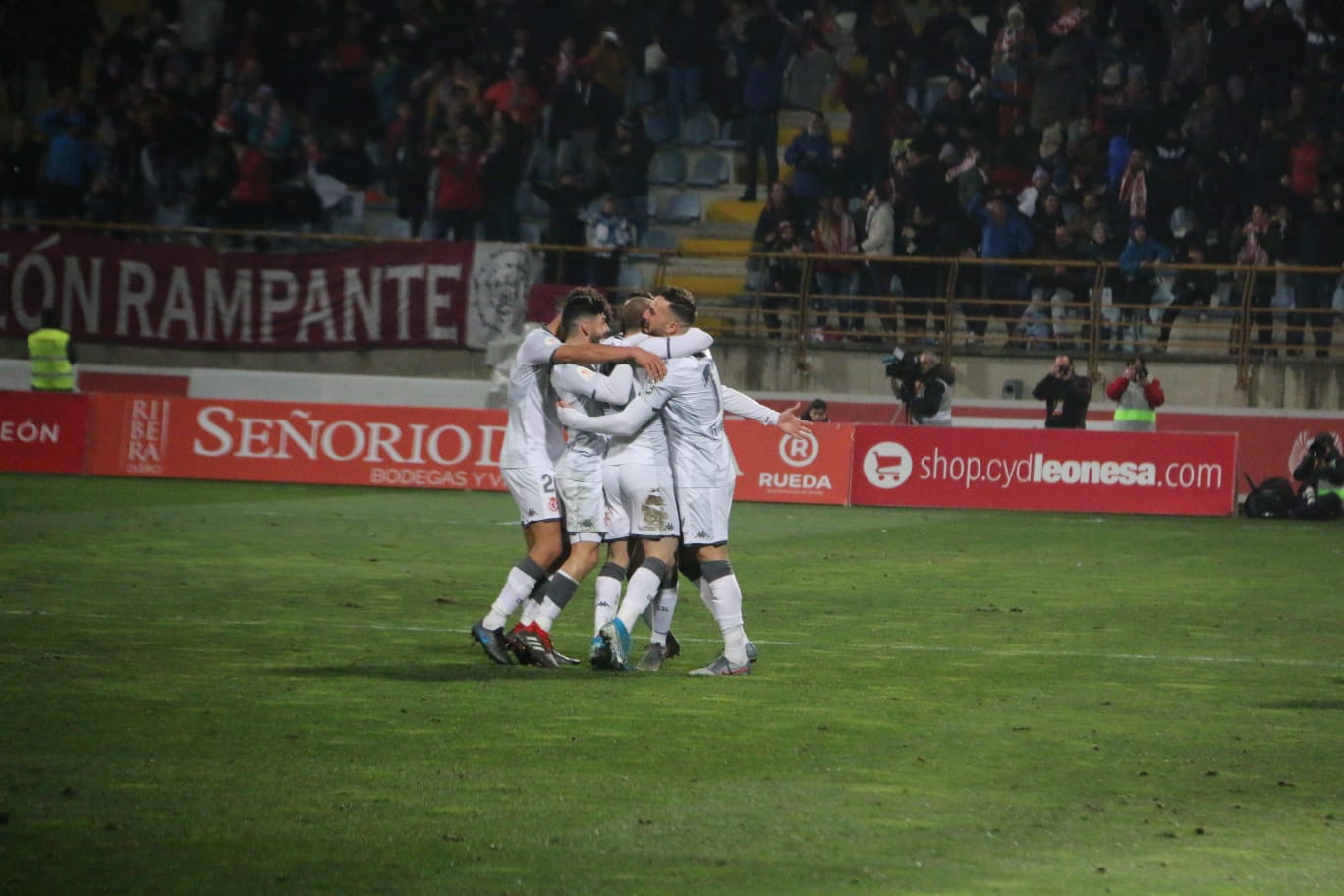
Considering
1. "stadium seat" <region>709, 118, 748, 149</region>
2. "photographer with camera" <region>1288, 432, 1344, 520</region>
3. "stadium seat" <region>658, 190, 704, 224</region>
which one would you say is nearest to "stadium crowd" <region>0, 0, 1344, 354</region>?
"stadium seat" <region>709, 118, 748, 149</region>

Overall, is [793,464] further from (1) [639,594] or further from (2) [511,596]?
(1) [639,594]

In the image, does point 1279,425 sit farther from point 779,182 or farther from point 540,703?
point 540,703

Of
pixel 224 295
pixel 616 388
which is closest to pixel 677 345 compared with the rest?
pixel 616 388

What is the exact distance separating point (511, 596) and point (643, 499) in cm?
88

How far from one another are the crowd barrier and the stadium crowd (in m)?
3.16

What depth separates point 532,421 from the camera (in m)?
10.7

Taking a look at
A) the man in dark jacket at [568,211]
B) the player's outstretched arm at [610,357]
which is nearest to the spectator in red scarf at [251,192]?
the man in dark jacket at [568,211]

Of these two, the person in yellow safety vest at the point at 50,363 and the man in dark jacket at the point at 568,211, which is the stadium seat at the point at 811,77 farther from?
the person in yellow safety vest at the point at 50,363

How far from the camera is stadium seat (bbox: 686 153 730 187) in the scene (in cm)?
3114

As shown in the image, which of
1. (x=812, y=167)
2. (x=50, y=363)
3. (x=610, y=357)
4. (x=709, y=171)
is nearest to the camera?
(x=610, y=357)

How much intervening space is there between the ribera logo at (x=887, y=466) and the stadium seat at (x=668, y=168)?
8965 mm

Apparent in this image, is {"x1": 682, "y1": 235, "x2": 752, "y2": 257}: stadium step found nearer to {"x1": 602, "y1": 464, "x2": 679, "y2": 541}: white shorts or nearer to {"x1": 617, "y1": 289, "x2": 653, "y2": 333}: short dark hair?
{"x1": 617, "y1": 289, "x2": 653, "y2": 333}: short dark hair

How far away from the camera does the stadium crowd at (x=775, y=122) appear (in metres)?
26.9

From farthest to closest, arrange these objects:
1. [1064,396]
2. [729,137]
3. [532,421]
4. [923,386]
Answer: [729,137]
[923,386]
[1064,396]
[532,421]
